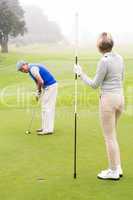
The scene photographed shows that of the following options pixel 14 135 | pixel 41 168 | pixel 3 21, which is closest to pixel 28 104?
pixel 14 135

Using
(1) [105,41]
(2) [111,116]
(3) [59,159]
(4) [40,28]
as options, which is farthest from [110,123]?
(4) [40,28]

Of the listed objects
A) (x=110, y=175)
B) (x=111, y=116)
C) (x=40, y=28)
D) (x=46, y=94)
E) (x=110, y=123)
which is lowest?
(x=40, y=28)

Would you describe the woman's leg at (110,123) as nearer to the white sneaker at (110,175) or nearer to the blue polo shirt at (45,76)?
the white sneaker at (110,175)

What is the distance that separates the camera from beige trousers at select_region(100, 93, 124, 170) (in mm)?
7570

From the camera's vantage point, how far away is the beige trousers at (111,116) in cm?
757

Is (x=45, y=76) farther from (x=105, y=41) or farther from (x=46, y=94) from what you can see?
(x=105, y=41)

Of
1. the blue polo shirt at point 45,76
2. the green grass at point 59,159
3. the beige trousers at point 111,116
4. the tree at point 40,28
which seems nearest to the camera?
the green grass at point 59,159

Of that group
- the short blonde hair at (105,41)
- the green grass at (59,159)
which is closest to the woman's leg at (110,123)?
the green grass at (59,159)

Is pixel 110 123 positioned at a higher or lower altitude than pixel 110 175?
higher

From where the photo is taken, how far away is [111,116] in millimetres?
7641

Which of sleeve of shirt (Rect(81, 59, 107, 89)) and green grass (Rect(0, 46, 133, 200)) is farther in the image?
sleeve of shirt (Rect(81, 59, 107, 89))

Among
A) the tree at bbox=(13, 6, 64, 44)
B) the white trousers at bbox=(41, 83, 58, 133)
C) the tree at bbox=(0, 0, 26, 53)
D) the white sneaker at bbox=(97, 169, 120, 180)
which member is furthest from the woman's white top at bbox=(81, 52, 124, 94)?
the tree at bbox=(13, 6, 64, 44)

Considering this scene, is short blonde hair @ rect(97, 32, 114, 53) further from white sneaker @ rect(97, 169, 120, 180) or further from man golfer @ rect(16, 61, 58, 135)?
man golfer @ rect(16, 61, 58, 135)

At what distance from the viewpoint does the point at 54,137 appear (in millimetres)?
11789
